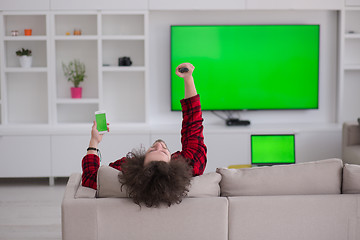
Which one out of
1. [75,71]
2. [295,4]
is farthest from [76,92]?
[295,4]

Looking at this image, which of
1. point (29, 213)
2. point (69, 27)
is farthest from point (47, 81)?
point (29, 213)

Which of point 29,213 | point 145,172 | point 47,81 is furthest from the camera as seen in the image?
point 47,81

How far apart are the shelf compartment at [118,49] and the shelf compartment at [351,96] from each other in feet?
7.57

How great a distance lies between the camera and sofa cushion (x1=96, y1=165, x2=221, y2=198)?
85.4 inches

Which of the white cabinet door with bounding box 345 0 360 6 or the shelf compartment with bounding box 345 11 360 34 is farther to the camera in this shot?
the shelf compartment with bounding box 345 11 360 34

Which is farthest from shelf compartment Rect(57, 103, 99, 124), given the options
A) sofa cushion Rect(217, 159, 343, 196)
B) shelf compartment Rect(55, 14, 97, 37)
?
sofa cushion Rect(217, 159, 343, 196)

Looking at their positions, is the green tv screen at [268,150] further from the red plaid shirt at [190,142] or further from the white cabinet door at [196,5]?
the white cabinet door at [196,5]

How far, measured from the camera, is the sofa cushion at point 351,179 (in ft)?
7.29

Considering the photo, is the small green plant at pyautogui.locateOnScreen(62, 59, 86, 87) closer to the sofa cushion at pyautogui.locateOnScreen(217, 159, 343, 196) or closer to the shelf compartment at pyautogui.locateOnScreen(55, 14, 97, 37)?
the shelf compartment at pyautogui.locateOnScreen(55, 14, 97, 37)

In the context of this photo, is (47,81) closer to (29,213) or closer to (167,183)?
(29,213)

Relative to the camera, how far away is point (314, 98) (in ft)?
18.3

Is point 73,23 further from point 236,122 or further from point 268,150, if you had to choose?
point 268,150

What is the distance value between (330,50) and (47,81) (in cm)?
306

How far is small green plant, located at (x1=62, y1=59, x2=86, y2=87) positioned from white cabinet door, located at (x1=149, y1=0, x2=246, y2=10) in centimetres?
98
